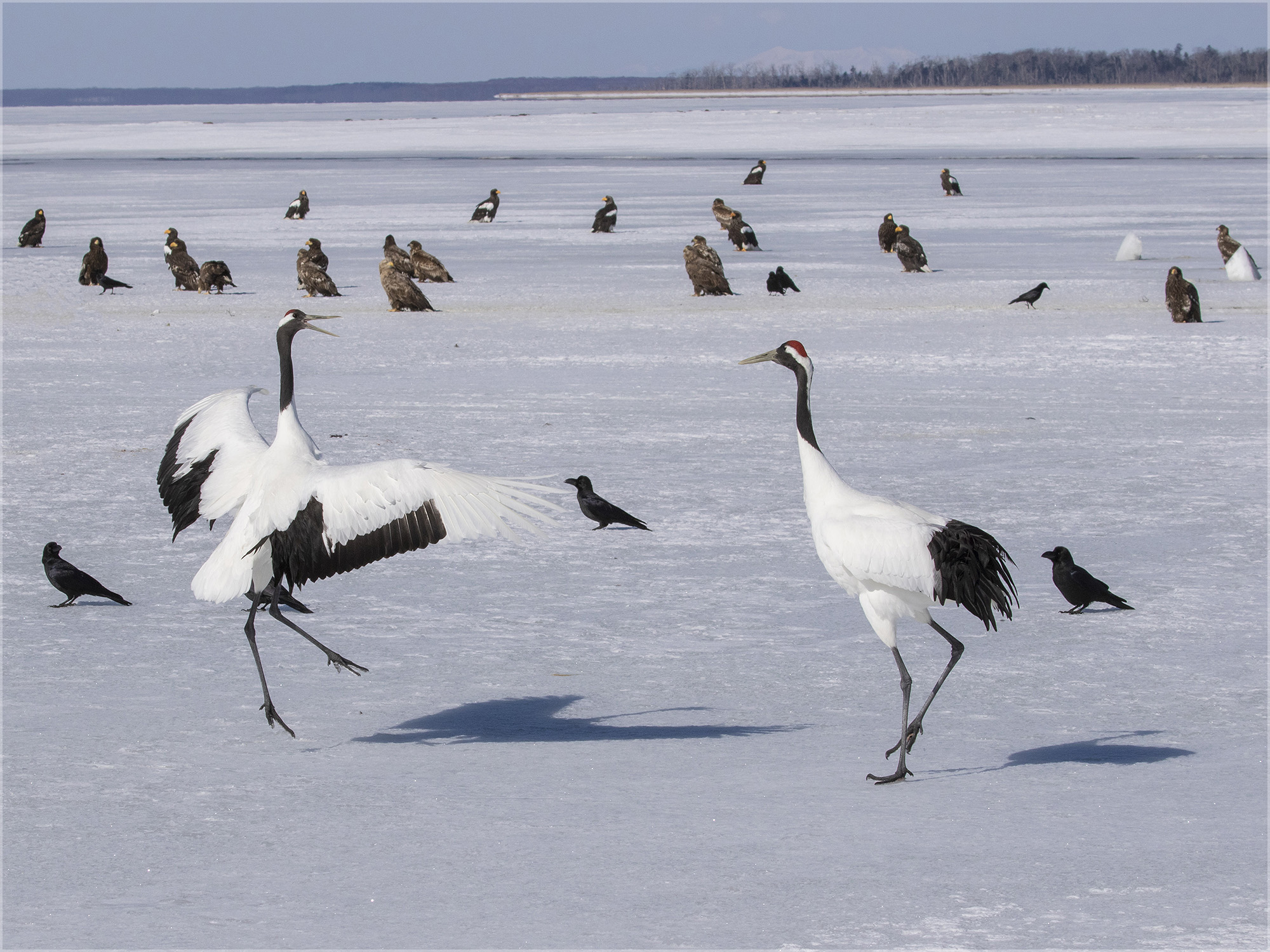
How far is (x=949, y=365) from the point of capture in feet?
46.6

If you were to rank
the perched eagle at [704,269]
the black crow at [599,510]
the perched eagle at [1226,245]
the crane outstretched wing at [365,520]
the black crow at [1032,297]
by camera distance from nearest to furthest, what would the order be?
the crane outstretched wing at [365,520], the black crow at [599,510], the black crow at [1032,297], the perched eagle at [704,269], the perched eagle at [1226,245]

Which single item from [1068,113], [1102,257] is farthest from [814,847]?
[1068,113]

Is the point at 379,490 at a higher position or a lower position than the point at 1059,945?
higher

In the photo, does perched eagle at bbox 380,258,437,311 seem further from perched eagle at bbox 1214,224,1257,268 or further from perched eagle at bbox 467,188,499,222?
perched eagle at bbox 467,188,499,222

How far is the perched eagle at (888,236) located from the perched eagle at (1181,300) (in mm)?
7734

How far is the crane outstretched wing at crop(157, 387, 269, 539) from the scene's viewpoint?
5.94m

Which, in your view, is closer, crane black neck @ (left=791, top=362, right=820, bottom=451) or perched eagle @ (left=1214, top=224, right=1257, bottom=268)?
crane black neck @ (left=791, top=362, right=820, bottom=451)

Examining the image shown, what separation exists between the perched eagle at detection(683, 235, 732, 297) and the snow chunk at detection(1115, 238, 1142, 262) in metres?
6.11

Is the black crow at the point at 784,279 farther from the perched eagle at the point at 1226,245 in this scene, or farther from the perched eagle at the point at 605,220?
the perched eagle at the point at 605,220

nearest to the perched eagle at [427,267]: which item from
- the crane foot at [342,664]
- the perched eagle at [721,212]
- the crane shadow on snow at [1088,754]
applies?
the perched eagle at [721,212]

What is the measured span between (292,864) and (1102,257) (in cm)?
2045

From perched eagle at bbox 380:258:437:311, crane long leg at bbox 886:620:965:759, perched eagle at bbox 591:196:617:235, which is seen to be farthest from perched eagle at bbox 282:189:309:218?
crane long leg at bbox 886:620:965:759

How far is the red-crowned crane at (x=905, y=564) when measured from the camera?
5160mm

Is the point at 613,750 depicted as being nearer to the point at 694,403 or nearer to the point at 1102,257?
the point at 694,403
